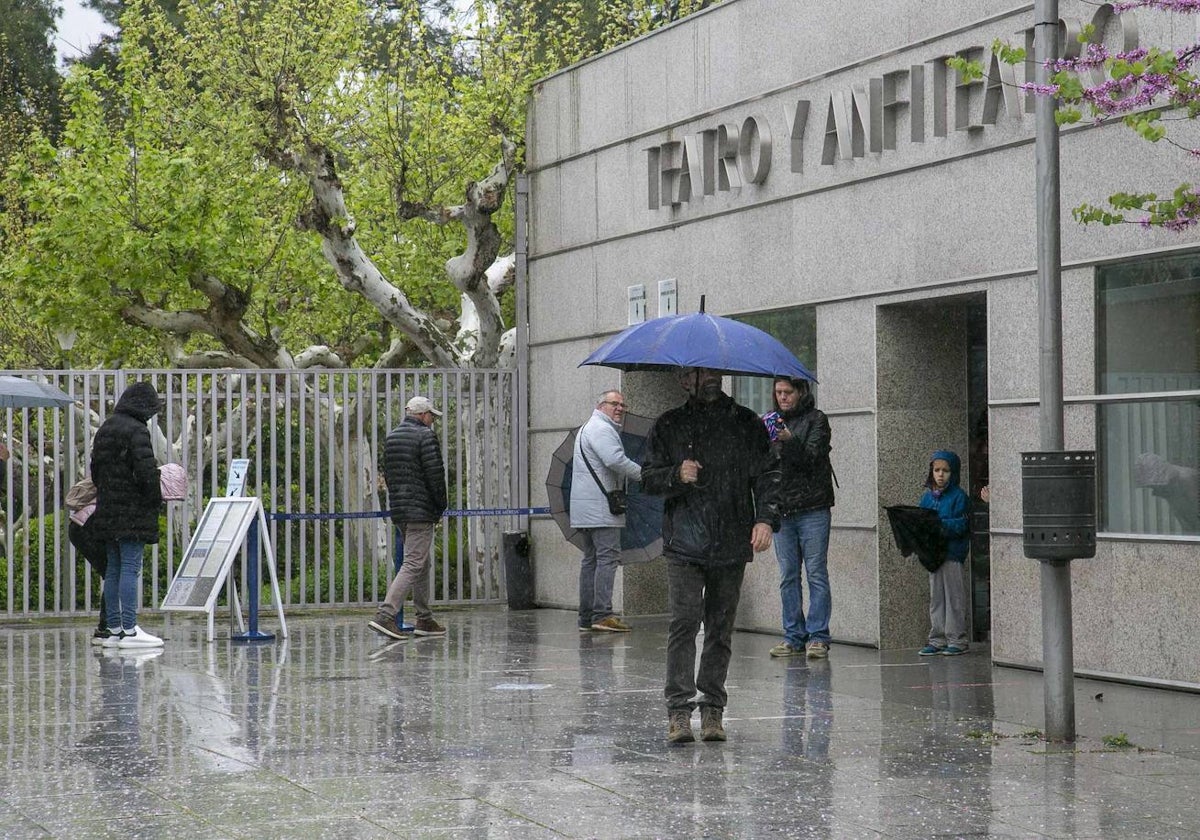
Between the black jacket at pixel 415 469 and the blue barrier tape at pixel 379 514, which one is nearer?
the black jacket at pixel 415 469

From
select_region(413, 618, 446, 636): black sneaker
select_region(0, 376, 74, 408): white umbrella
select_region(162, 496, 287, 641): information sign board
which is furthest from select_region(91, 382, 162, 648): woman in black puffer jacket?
select_region(413, 618, 446, 636): black sneaker

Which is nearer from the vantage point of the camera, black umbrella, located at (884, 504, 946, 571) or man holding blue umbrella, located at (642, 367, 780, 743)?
man holding blue umbrella, located at (642, 367, 780, 743)

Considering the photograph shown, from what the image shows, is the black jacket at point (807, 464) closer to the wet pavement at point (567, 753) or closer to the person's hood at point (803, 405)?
the person's hood at point (803, 405)

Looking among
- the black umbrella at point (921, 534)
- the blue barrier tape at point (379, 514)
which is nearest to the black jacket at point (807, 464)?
the black umbrella at point (921, 534)

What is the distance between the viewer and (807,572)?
42.0 ft

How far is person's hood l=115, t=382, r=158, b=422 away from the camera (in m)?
14.6

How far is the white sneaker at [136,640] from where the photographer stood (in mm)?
14477

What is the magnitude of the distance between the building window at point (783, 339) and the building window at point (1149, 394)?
10.9 ft

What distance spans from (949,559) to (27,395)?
7.93 meters

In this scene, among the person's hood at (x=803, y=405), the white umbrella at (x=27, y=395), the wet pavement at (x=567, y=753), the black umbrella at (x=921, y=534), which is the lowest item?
the wet pavement at (x=567, y=753)

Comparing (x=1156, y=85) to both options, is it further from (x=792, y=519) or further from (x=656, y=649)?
(x=656, y=649)

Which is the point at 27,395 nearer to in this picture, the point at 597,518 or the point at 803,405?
the point at 597,518

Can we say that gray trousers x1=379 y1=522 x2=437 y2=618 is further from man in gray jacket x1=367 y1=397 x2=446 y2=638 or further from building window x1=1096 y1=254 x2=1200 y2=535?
building window x1=1096 y1=254 x2=1200 y2=535

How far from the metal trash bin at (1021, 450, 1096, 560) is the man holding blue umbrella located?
1.26 meters
